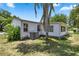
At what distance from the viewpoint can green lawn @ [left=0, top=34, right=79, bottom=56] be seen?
5.05 metres

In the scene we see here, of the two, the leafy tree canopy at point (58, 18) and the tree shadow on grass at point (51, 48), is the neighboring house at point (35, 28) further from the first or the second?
the tree shadow on grass at point (51, 48)

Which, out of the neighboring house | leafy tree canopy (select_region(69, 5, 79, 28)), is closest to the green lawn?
the neighboring house

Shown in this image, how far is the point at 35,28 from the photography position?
512cm

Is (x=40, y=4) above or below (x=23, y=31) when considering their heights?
above

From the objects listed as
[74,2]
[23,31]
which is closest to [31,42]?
[23,31]

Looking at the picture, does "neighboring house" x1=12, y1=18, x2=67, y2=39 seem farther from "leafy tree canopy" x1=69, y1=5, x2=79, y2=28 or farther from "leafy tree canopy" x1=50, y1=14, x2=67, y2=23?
"leafy tree canopy" x1=69, y1=5, x2=79, y2=28

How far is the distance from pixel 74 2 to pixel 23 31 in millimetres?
990

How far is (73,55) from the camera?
197 inches

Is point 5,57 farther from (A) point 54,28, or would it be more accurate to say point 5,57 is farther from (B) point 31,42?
(A) point 54,28

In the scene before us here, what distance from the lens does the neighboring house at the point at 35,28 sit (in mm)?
5105

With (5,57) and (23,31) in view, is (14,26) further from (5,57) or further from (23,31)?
(5,57)

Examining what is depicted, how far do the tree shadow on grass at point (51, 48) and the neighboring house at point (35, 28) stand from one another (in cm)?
16

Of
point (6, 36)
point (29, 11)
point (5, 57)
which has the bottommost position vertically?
point (5, 57)

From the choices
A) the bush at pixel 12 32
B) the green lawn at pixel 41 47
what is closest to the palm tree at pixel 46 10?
the green lawn at pixel 41 47
